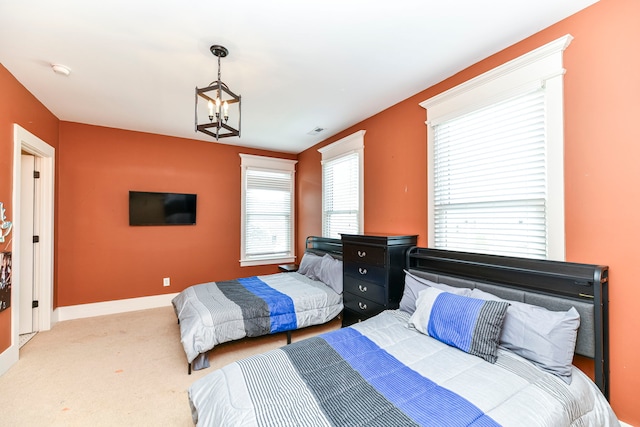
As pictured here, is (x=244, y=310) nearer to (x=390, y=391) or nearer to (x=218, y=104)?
(x=390, y=391)

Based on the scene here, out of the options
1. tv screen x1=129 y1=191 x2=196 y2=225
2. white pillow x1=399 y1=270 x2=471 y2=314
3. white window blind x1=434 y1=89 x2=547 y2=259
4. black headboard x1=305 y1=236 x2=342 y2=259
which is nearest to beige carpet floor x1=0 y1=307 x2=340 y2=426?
black headboard x1=305 y1=236 x2=342 y2=259

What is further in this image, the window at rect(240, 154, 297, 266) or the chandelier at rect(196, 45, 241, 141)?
the window at rect(240, 154, 297, 266)

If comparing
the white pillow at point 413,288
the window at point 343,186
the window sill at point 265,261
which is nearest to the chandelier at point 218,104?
the window at point 343,186

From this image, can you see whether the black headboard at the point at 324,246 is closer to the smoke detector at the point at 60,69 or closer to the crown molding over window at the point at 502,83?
the crown molding over window at the point at 502,83

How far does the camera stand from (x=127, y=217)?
4.26 meters

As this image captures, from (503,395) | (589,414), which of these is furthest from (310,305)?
(589,414)

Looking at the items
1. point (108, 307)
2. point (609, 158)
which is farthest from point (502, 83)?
point (108, 307)

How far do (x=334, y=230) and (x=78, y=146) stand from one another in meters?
3.89

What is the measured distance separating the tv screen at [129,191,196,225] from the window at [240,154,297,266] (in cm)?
91

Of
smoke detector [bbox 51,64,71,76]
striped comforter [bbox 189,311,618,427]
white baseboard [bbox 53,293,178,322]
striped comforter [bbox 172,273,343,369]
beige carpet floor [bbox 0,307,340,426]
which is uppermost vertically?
smoke detector [bbox 51,64,71,76]

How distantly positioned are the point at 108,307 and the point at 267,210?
284cm

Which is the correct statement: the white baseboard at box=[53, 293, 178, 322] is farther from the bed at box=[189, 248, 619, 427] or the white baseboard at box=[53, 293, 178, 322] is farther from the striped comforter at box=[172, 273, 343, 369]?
the bed at box=[189, 248, 619, 427]

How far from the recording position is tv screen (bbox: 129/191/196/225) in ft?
14.0

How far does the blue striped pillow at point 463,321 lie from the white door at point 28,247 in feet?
14.5
